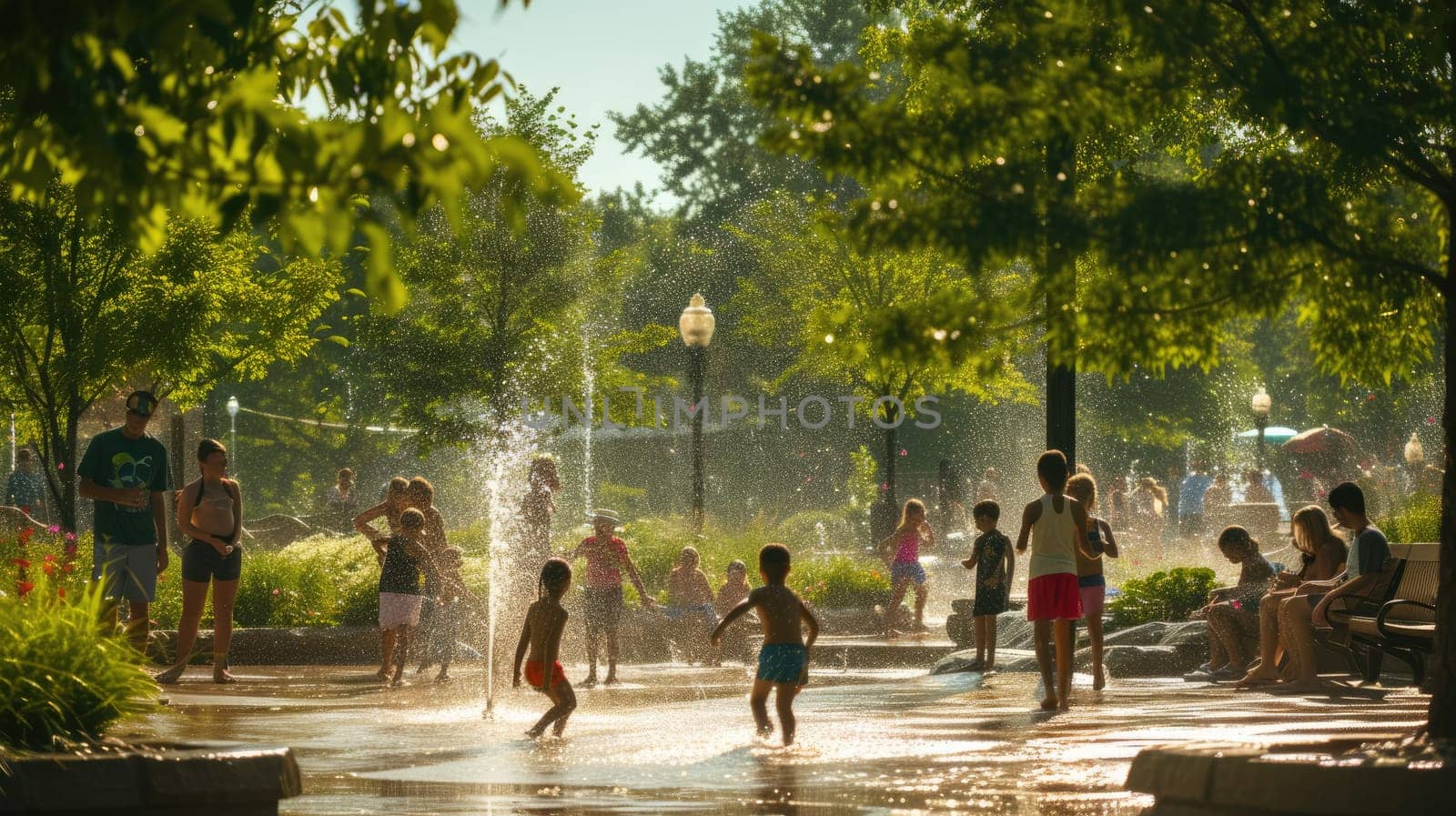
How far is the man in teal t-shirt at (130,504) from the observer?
1153 centimetres

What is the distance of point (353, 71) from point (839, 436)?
56.9 meters

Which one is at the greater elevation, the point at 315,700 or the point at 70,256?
the point at 70,256

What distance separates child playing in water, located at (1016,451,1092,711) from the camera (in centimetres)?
1143

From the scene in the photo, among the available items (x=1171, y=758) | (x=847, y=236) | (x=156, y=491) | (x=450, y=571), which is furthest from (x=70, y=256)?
(x=1171, y=758)

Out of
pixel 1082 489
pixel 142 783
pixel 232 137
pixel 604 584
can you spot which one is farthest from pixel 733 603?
pixel 232 137

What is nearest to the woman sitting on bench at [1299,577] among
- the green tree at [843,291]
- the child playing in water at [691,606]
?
the child playing in water at [691,606]

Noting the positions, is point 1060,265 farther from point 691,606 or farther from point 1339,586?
point 691,606

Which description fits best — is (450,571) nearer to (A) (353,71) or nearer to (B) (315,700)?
(B) (315,700)

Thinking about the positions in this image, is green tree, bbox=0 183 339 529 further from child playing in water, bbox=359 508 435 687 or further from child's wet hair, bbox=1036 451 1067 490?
child's wet hair, bbox=1036 451 1067 490

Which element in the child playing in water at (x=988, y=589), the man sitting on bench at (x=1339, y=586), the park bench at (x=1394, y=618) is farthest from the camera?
the child playing in water at (x=988, y=589)

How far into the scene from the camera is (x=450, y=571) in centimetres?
1541

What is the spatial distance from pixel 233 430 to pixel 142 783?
163ft

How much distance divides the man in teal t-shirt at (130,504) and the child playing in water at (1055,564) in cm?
565

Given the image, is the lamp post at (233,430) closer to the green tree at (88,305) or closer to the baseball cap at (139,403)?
the green tree at (88,305)
